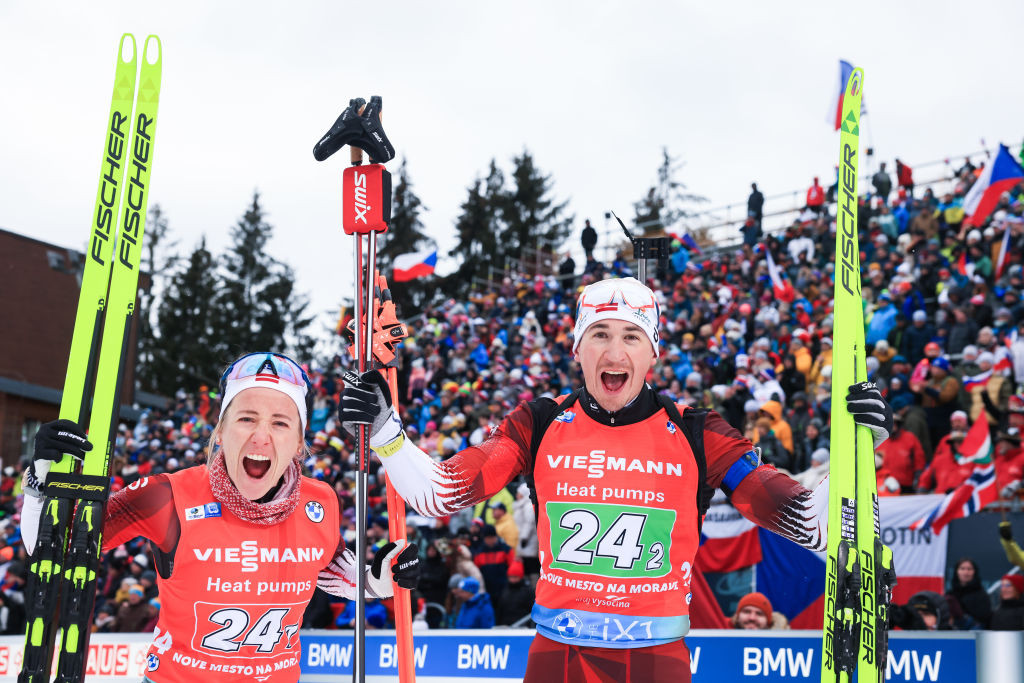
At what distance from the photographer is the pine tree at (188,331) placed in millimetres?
46344

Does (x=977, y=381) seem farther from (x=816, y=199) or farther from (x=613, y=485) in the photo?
(x=816, y=199)

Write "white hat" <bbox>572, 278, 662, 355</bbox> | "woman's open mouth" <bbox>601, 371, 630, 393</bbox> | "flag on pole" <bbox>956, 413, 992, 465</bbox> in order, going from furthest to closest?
"flag on pole" <bbox>956, 413, 992, 465</bbox>
"white hat" <bbox>572, 278, 662, 355</bbox>
"woman's open mouth" <bbox>601, 371, 630, 393</bbox>

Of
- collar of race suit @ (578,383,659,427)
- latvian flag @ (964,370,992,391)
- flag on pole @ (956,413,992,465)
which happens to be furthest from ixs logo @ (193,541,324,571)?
latvian flag @ (964,370,992,391)

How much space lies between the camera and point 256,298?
51281 mm

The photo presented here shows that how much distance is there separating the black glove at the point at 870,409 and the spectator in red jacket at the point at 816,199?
1700cm

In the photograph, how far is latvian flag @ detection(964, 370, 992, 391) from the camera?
10180 millimetres

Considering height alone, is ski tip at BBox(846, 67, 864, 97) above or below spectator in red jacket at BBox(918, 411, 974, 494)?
above

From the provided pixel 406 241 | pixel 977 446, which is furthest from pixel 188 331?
pixel 977 446

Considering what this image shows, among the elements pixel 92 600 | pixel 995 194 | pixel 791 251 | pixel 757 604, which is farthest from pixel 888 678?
pixel 791 251

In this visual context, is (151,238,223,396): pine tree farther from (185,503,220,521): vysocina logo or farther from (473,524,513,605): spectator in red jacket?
(185,503,220,521): vysocina logo

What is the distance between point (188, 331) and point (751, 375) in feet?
132

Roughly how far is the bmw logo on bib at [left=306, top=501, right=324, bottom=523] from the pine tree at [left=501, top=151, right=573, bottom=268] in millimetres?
44099

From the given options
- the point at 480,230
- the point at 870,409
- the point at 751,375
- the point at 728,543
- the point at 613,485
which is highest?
the point at 480,230

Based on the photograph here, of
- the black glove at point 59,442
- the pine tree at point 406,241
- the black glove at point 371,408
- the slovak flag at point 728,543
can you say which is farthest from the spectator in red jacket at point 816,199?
the pine tree at point 406,241
